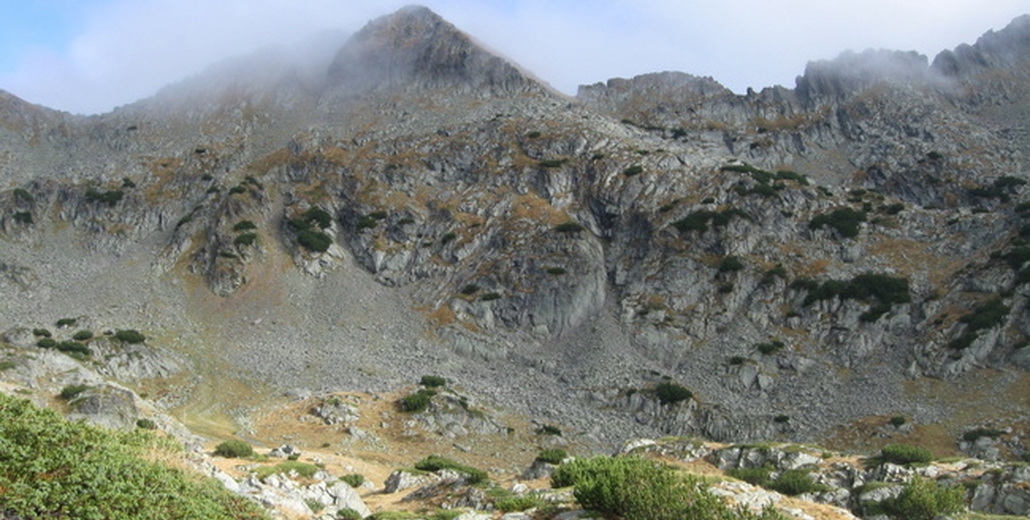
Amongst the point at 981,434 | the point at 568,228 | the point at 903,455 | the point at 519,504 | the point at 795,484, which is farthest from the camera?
the point at 568,228

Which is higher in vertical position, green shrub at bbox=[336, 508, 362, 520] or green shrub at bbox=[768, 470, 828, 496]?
green shrub at bbox=[768, 470, 828, 496]

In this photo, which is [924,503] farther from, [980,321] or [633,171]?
[633,171]

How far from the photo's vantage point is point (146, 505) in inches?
344

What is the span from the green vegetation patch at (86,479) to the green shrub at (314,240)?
65.1 meters

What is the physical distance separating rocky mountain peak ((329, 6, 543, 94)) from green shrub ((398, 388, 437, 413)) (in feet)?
236

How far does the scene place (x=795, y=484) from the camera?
1962 centimetres

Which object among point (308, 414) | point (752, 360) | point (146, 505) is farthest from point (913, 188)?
point (146, 505)

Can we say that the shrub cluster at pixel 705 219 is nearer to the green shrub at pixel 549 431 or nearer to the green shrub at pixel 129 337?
the green shrub at pixel 549 431

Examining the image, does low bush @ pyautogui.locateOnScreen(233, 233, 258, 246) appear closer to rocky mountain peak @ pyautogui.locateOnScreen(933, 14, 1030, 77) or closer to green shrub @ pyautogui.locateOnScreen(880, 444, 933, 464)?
green shrub @ pyautogui.locateOnScreen(880, 444, 933, 464)

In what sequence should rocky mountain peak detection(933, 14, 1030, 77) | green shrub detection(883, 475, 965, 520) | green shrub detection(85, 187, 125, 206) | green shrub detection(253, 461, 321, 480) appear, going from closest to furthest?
green shrub detection(883, 475, 965, 520) < green shrub detection(253, 461, 321, 480) < green shrub detection(85, 187, 125, 206) < rocky mountain peak detection(933, 14, 1030, 77)

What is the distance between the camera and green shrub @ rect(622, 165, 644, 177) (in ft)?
268

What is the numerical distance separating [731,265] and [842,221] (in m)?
14.3

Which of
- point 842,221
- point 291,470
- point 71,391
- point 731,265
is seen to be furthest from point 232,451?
point 842,221

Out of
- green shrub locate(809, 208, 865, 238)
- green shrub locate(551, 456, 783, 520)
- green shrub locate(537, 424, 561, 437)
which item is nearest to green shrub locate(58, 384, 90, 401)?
green shrub locate(537, 424, 561, 437)
